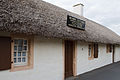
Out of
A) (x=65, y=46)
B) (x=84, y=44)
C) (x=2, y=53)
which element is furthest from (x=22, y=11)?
(x=84, y=44)

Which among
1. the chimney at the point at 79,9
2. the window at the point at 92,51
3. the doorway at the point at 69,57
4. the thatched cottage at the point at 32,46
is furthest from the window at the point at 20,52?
the chimney at the point at 79,9

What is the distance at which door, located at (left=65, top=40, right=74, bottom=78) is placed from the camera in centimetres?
598

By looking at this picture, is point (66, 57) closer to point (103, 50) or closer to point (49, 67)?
point (49, 67)

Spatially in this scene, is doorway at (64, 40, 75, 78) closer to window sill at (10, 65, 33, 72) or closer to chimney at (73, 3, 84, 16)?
window sill at (10, 65, 33, 72)

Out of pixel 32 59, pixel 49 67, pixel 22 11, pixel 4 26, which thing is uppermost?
pixel 22 11

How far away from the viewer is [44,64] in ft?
15.1

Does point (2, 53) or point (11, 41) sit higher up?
point (11, 41)

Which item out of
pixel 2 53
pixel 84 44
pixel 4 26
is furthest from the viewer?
pixel 84 44

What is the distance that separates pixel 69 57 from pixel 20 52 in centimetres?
318

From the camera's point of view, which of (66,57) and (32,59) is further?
(66,57)

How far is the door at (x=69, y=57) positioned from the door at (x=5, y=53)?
341 cm

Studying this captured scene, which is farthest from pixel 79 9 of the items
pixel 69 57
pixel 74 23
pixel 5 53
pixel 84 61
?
pixel 5 53

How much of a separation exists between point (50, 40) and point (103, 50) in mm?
7457

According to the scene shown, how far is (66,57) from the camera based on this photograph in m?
5.98
